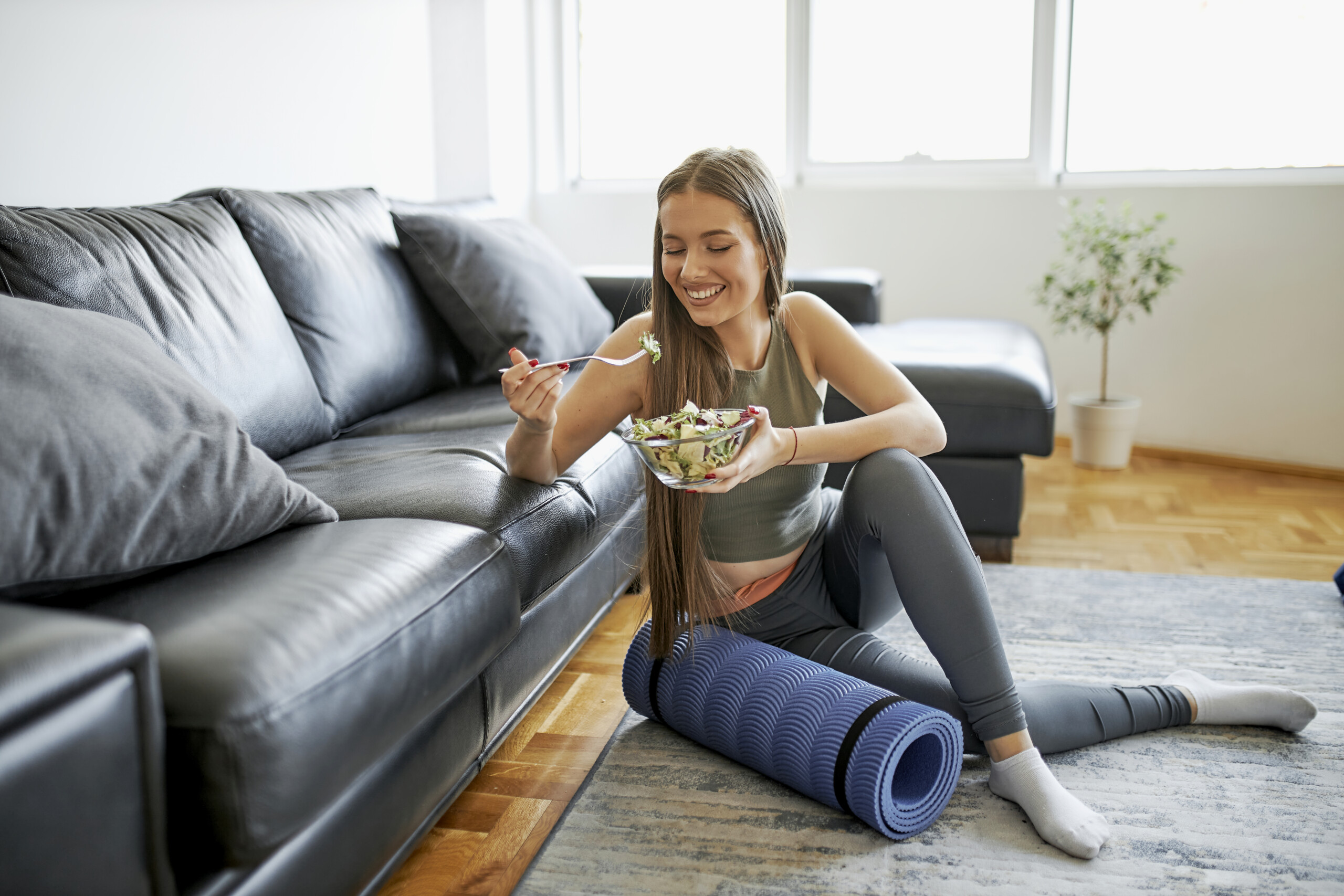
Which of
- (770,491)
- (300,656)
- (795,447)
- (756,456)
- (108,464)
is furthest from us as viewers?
(770,491)

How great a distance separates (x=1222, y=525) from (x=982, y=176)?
1.70 m

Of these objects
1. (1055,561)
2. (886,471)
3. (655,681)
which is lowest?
(1055,561)

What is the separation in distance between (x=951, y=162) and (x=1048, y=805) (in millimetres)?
3127

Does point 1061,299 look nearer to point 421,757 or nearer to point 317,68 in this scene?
point 317,68

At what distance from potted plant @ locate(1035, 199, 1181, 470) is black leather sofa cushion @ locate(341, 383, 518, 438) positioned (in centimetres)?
206

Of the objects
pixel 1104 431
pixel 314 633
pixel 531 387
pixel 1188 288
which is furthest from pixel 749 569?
pixel 1188 288

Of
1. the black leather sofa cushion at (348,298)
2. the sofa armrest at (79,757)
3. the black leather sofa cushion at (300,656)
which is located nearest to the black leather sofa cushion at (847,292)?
the black leather sofa cushion at (348,298)

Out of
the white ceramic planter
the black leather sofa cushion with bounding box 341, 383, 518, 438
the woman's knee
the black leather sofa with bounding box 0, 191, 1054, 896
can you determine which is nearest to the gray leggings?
the woman's knee

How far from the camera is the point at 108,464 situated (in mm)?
1066

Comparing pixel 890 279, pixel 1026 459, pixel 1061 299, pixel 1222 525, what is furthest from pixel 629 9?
pixel 1222 525

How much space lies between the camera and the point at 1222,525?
2842mm

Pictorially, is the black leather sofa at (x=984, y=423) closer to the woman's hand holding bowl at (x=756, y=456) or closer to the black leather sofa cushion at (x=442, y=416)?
the black leather sofa cushion at (x=442, y=416)

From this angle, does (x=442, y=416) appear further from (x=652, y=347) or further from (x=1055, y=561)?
(x=1055, y=561)

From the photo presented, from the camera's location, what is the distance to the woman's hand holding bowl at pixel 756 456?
125 centimetres
